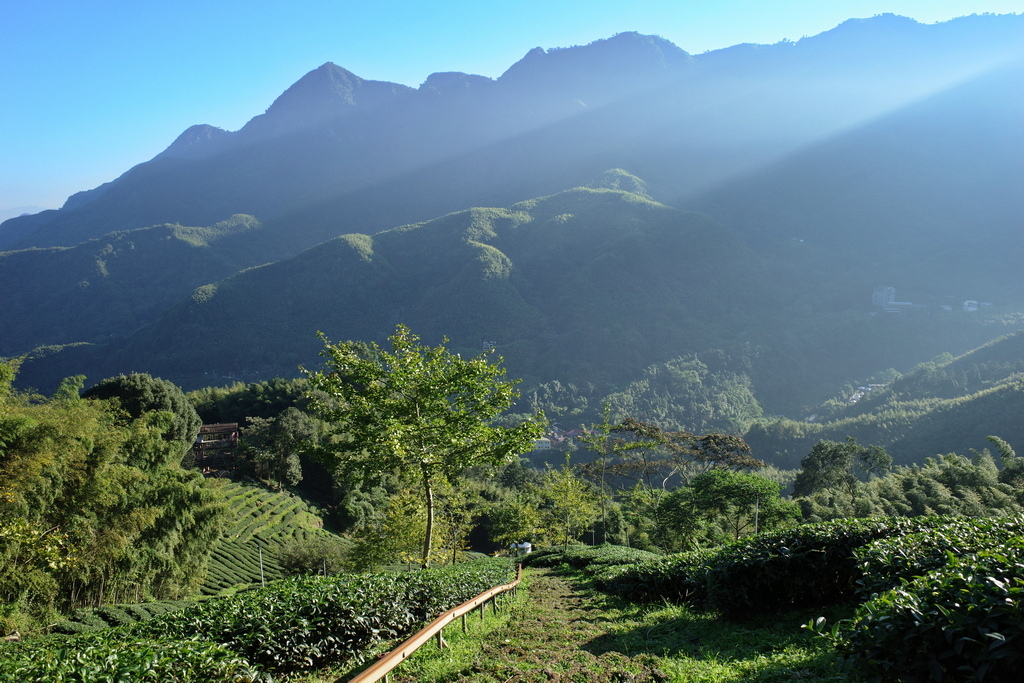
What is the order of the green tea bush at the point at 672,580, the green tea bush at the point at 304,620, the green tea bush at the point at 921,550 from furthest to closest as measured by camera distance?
the green tea bush at the point at 672,580 → the green tea bush at the point at 304,620 → the green tea bush at the point at 921,550

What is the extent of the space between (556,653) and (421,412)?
7211 mm

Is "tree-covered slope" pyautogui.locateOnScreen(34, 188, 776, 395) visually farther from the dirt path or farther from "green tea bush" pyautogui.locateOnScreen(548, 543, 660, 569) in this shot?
the dirt path

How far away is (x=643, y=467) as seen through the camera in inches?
1030

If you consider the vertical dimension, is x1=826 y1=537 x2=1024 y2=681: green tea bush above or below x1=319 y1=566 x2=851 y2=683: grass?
above

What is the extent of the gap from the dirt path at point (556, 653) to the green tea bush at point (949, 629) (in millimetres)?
1924

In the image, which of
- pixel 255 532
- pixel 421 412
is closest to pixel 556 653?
pixel 421 412

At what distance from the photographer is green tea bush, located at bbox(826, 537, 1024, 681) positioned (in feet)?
9.43

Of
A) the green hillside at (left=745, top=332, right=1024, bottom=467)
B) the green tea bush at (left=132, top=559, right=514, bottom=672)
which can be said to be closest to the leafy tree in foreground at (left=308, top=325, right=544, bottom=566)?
the green tea bush at (left=132, top=559, right=514, bottom=672)

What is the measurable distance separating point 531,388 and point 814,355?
81.2 metres

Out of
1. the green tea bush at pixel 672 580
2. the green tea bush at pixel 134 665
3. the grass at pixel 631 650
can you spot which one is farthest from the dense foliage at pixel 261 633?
the green tea bush at pixel 672 580

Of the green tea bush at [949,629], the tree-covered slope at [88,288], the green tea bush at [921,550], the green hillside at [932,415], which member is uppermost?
the tree-covered slope at [88,288]

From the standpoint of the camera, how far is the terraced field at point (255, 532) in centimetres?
3294

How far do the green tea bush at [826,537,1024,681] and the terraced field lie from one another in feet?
105

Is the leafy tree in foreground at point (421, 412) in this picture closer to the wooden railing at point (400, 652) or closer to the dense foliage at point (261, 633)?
the dense foliage at point (261, 633)
